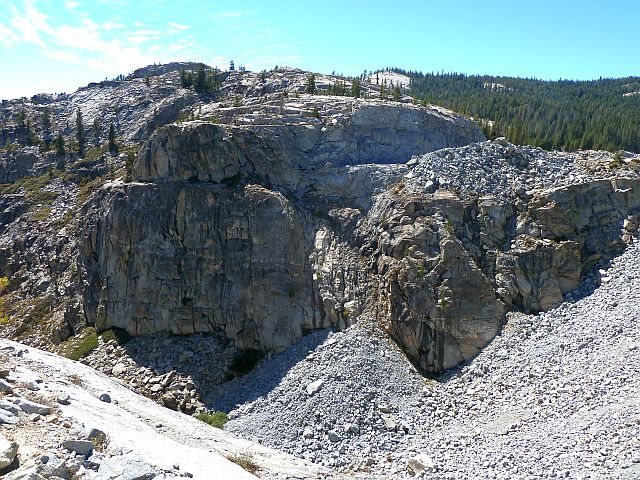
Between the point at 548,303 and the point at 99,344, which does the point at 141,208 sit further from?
the point at 548,303

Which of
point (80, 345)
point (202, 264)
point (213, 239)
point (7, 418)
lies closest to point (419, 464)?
point (7, 418)

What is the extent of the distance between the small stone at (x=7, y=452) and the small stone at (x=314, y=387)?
18651 mm

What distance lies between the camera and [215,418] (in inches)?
1105

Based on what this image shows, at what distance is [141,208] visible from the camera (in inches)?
1531

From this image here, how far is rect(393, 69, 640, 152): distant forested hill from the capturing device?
6512 cm

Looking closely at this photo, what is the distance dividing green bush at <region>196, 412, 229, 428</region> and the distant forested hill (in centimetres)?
4433

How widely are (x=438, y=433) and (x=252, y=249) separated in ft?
65.6

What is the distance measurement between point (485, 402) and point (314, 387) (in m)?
10.2

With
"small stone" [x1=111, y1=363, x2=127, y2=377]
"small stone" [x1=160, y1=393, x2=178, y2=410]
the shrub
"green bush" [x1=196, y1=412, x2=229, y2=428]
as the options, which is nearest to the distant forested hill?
"green bush" [x1=196, y1=412, x2=229, y2=428]

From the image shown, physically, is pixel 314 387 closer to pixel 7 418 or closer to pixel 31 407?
pixel 31 407

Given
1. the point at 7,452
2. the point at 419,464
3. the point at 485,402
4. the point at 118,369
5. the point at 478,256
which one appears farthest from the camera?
the point at 118,369

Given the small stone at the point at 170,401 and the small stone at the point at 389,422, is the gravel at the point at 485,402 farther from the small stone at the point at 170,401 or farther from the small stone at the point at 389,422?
the small stone at the point at 170,401

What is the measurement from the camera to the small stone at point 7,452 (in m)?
10.8

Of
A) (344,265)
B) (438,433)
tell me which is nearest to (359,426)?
(438,433)
